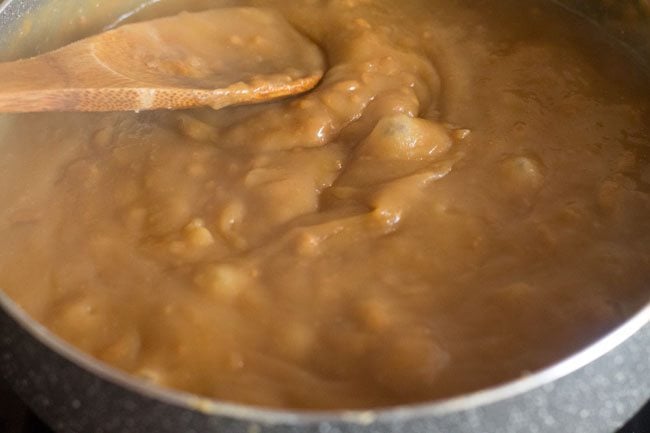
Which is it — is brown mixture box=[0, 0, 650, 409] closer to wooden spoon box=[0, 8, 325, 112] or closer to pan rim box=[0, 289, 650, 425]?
wooden spoon box=[0, 8, 325, 112]

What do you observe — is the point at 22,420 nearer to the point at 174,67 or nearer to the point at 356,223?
the point at 356,223

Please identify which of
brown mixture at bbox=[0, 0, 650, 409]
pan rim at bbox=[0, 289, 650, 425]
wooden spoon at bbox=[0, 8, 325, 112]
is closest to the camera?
pan rim at bbox=[0, 289, 650, 425]

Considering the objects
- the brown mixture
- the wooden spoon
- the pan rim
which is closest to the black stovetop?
the brown mixture

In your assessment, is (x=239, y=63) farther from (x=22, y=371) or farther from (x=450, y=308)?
(x=22, y=371)

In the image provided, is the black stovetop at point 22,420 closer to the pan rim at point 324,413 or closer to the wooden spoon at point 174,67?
the pan rim at point 324,413

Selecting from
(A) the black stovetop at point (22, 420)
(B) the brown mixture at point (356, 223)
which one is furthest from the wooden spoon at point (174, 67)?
(A) the black stovetop at point (22, 420)

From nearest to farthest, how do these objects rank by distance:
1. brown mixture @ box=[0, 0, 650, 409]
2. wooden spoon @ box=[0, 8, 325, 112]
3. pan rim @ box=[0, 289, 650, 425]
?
pan rim @ box=[0, 289, 650, 425]
brown mixture @ box=[0, 0, 650, 409]
wooden spoon @ box=[0, 8, 325, 112]

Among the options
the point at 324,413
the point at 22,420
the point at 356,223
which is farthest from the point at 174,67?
the point at 324,413
